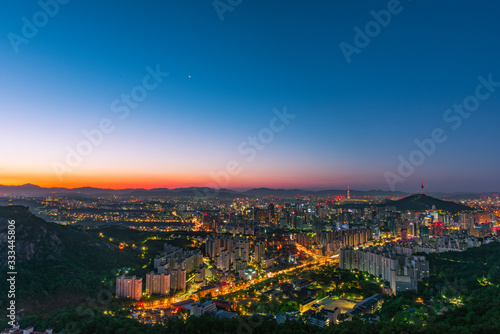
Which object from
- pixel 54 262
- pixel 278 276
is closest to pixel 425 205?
pixel 278 276

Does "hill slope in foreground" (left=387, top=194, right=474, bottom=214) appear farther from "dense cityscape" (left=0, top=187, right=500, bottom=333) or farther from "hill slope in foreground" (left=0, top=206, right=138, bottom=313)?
"hill slope in foreground" (left=0, top=206, right=138, bottom=313)

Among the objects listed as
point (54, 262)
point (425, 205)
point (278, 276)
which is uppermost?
point (425, 205)

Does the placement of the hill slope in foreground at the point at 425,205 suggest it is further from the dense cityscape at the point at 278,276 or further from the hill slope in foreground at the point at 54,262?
the hill slope in foreground at the point at 54,262

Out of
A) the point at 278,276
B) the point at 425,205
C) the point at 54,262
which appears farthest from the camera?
the point at 425,205

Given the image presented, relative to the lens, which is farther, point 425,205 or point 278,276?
point 425,205

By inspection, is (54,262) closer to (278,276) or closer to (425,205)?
(278,276)

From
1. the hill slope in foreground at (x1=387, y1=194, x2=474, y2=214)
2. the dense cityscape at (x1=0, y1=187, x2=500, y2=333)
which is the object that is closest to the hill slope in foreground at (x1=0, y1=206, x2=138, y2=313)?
the dense cityscape at (x1=0, y1=187, x2=500, y2=333)

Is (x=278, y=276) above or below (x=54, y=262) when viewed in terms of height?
below
